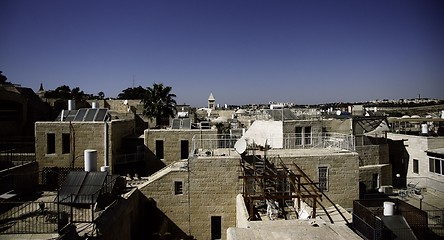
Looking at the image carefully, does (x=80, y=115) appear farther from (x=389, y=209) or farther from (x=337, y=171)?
(x=389, y=209)

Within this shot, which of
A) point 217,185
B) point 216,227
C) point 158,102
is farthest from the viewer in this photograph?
point 158,102

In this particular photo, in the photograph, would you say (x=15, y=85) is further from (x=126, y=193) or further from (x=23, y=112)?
(x=126, y=193)

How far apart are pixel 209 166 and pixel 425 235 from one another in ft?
35.1

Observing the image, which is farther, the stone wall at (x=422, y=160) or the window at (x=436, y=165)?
the stone wall at (x=422, y=160)

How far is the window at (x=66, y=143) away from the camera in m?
22.1

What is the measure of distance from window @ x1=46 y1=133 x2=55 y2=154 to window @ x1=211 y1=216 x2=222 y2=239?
512 inches

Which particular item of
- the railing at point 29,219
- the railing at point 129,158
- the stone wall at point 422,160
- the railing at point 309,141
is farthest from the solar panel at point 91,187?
the stone wall at point 422,160

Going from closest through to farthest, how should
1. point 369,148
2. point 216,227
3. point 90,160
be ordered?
point 90,160 → point 216,227 → point 369,148

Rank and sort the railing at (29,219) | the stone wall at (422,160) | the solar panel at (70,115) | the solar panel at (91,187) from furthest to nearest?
1. the stone wall at (422,160)
2. the solar panel at (70,115)
3. the solar panel at (91,187)
4. the railing at (29,219)

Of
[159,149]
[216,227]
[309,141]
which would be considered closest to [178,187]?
[216,227]

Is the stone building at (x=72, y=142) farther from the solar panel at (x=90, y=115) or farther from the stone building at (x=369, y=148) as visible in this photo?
the stone building at (x=369, y=148)

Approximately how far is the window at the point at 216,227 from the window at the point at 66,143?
12032 mm

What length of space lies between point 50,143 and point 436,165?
29.0 m

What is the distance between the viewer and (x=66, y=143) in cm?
2222
